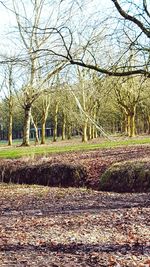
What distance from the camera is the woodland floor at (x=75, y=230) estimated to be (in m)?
6.32

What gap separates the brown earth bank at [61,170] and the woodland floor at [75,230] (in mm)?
4081

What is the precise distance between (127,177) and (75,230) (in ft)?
24.8

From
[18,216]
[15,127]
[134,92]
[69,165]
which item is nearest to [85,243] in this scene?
[18,216]

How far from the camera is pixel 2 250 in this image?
271 inches

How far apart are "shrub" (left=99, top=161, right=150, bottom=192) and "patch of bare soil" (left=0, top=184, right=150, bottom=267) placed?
221cm

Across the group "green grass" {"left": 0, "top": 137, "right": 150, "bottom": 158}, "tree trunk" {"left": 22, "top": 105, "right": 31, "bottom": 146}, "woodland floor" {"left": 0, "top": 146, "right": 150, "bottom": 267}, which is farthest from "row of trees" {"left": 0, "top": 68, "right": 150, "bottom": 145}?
"woodland floor" {"left": 0, "top": 146, "right": 150, "bottom": 267}

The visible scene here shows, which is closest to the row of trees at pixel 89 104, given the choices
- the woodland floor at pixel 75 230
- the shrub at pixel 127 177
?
the shrub at pixel 127 177

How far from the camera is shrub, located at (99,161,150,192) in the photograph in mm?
14953

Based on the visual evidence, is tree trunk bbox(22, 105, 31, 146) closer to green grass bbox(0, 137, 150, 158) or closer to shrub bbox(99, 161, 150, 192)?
green grass bbox(0, 137, 150, 158)

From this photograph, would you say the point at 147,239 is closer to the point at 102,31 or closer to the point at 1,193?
the point at 102,31

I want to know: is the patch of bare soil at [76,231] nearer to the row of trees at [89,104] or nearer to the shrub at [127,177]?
the shrub at [127,177]

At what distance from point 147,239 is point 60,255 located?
1.68m

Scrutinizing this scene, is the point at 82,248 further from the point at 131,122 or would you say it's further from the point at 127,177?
the point at 131,122

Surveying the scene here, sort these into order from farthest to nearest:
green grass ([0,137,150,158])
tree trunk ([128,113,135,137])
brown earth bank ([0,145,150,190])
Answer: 1. tree trunk ([128,113,135,137])
2. green grass ([0,137,150,158])
3. brown earth bank ([0,145,150,190])
